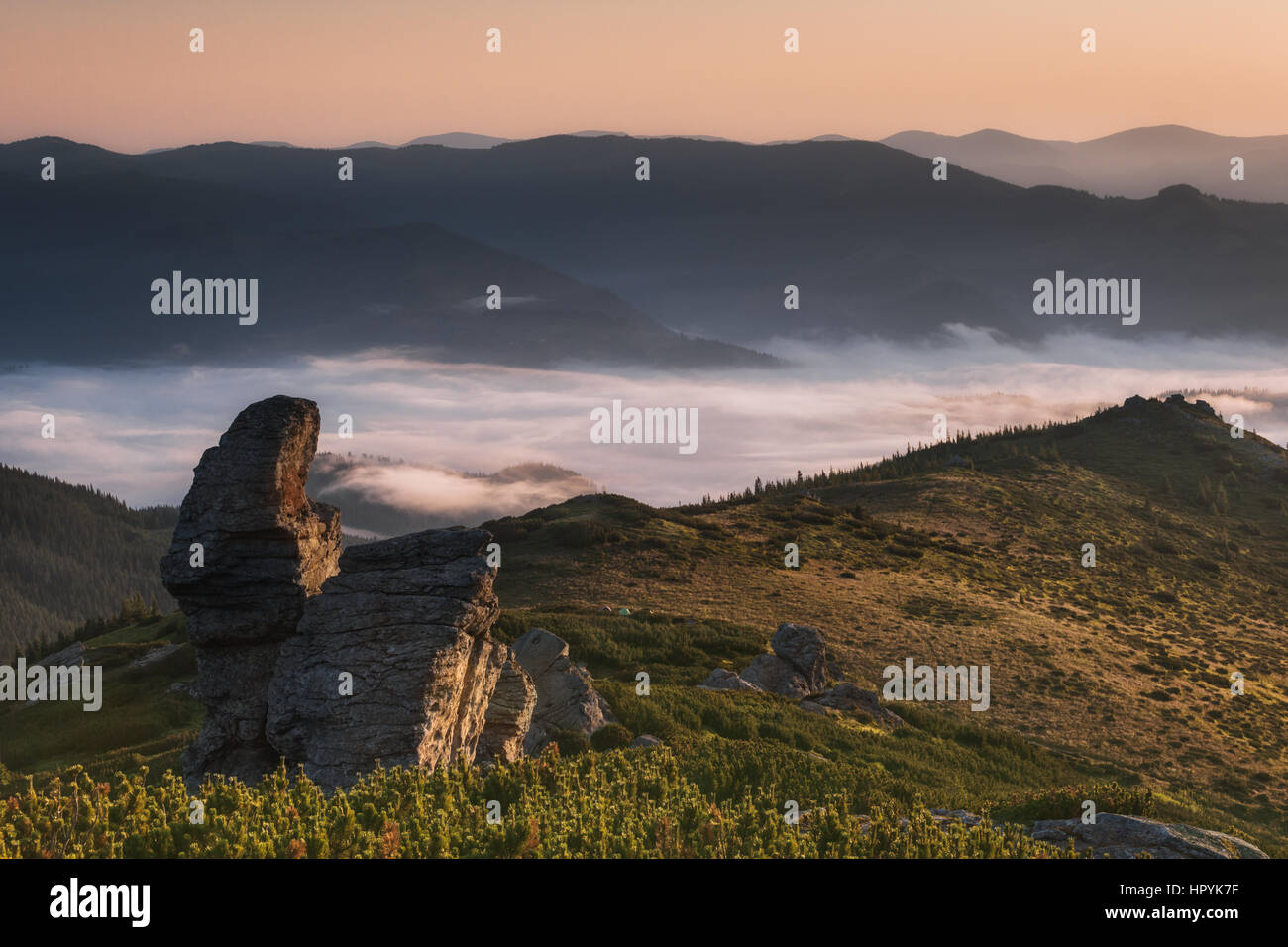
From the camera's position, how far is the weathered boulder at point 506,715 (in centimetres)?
2424

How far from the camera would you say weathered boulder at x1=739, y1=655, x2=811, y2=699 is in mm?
41688

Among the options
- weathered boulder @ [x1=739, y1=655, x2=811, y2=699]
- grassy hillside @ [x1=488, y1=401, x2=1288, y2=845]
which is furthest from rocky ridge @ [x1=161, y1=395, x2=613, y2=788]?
weathered boulder @ [x1=739, y1=655, x2=811, y2=699]

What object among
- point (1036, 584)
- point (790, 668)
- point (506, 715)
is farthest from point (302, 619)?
point (1036, 584)

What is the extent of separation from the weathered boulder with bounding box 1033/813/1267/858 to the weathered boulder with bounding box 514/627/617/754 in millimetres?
13201

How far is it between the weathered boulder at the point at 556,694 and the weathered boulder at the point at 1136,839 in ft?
43.3

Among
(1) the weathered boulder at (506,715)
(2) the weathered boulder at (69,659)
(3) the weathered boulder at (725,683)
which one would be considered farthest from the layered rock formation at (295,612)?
(2) the weathered boulder at (69,659)

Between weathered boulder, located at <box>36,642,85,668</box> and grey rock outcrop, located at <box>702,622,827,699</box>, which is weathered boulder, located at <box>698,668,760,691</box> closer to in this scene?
grey rock outcrop, located at <box>702,622,827,699</box>

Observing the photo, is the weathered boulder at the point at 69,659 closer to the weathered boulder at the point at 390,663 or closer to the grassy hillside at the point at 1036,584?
the grassy hillside at the point at 1036,584

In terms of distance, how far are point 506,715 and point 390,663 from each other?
5.05 meters

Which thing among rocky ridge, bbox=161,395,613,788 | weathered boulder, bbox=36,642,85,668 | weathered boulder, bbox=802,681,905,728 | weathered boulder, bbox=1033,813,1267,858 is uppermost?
rocky ridge, bbox=161,395,613,788

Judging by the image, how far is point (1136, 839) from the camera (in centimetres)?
1680

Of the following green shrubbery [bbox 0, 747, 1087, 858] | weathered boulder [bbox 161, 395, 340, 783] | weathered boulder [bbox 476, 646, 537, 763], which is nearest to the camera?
green shrubbery [bbox 0, 747, 1087, 858]

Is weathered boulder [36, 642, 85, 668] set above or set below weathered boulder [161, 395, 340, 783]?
below

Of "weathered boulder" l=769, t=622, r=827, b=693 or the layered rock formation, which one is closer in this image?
the layered rock formation
